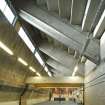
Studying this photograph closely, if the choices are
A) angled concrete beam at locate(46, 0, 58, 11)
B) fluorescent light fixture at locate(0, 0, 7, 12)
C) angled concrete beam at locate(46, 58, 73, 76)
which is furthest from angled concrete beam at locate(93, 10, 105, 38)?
angled concrete beam at locate(46, 58, 73, 76)

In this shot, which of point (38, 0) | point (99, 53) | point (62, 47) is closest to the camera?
point (99, 53)

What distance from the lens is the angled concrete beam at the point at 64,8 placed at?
6.93m

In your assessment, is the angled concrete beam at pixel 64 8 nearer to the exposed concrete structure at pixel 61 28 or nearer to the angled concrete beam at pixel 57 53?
the exposed concrete structure at pixel 61 28

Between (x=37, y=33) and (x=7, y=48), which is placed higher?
(x=37, y=33)

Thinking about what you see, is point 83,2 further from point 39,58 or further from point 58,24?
point 39,58

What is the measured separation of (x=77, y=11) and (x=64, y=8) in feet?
1.67

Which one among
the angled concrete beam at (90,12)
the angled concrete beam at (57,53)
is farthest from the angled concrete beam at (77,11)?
the angled concrete beam at (57,53)

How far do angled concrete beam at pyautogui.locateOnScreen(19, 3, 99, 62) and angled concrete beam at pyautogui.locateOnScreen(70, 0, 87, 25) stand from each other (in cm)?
28

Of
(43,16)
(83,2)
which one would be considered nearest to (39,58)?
(43,16)

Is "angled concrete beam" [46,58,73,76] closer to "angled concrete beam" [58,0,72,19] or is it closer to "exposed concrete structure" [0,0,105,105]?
"exposed concrete structure" [0,0,105,105]

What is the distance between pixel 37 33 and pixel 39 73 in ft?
33.1

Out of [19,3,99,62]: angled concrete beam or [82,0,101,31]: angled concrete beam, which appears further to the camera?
[19,3,99,62]: angled concrete beam

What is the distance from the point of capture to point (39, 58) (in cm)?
1698

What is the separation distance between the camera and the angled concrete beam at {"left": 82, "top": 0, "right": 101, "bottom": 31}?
5.70m
